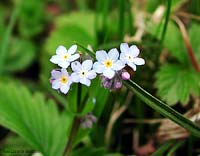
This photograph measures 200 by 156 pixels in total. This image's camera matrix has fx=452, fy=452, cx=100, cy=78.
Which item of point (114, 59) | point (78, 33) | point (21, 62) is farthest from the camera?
point (21, 62)

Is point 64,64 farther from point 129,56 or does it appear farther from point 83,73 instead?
point 129,56

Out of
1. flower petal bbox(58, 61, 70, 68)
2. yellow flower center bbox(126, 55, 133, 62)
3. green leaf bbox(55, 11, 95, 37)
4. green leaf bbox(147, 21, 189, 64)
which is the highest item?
green leaf bbox(55, 11, 95, 37)

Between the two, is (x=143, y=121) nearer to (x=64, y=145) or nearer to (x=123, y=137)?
(x=123, y=137)

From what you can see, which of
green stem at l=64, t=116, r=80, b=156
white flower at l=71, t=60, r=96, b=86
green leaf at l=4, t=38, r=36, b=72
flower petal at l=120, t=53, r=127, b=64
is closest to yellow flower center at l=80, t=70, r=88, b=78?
white flower at l=71, t=60, r=96, b=86

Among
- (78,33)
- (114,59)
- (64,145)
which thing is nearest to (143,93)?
(114,59)

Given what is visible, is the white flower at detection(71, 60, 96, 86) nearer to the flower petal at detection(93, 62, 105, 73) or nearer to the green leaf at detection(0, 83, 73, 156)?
the flower petal at detection(93, 62, 105, 73)
